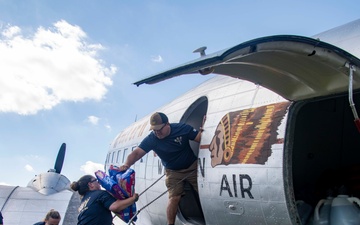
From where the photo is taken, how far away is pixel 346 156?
6.26 metres

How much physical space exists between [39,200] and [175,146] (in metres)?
9.33

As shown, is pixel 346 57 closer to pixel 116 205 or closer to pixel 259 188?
pixel 259 188

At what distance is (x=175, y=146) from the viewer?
6562 mm

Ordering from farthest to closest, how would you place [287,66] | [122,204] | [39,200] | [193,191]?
[39,200]
[193,191]
[122,204]
[287,66]

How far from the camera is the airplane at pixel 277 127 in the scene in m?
3.92

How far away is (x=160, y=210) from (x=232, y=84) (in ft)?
10.1

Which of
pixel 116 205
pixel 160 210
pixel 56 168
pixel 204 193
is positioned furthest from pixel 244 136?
pixel 56 168

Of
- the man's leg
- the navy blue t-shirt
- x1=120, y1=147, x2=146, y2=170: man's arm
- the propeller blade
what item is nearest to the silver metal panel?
the propeller blade

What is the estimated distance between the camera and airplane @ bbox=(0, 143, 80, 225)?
41.5 ft

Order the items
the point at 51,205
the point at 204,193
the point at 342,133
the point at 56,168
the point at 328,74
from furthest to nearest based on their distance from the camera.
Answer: the point at 56,168 < the point at 51,205 < the point at 342,133 < the point at 204,193 < the point at 328,74

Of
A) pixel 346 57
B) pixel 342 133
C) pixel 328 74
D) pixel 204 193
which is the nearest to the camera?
pixel 346 57

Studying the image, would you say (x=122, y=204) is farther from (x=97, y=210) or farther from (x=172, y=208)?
(x=172, y=208)

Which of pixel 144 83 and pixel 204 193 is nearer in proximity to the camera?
pixel 144 83

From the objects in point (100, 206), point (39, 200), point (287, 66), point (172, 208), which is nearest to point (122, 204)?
point (100, 206)
